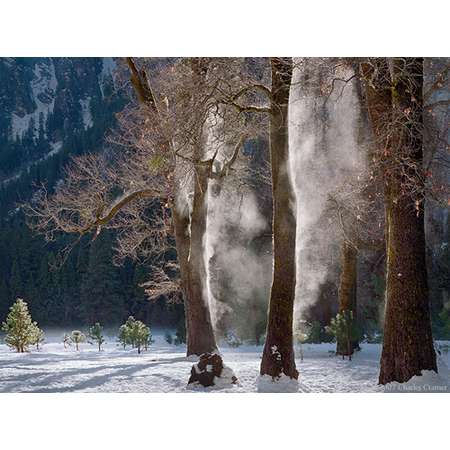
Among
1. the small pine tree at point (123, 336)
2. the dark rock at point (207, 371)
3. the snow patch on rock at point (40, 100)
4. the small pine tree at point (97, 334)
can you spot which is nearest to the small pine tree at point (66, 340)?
the small pine tree at point (97, 334)

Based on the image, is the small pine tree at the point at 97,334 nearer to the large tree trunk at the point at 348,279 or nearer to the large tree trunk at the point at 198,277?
the large tree trunk at the point at 198,277

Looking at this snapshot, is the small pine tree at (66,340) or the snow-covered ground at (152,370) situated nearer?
the snow-covered ground at (152,370)

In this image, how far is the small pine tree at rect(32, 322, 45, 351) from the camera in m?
6.39

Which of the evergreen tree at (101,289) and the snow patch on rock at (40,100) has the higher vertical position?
the snow patch on rock at (40,100)

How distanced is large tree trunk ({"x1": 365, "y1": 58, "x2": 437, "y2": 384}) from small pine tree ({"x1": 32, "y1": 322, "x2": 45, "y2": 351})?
11.3 ft

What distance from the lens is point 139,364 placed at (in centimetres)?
633

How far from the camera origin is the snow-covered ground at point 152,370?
5.80 meters

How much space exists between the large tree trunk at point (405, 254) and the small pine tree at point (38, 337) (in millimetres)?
3440

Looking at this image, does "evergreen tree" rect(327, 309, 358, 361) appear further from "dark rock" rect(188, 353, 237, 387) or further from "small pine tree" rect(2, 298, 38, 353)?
"small pine tree" rect(2, 298, 38, 353)
